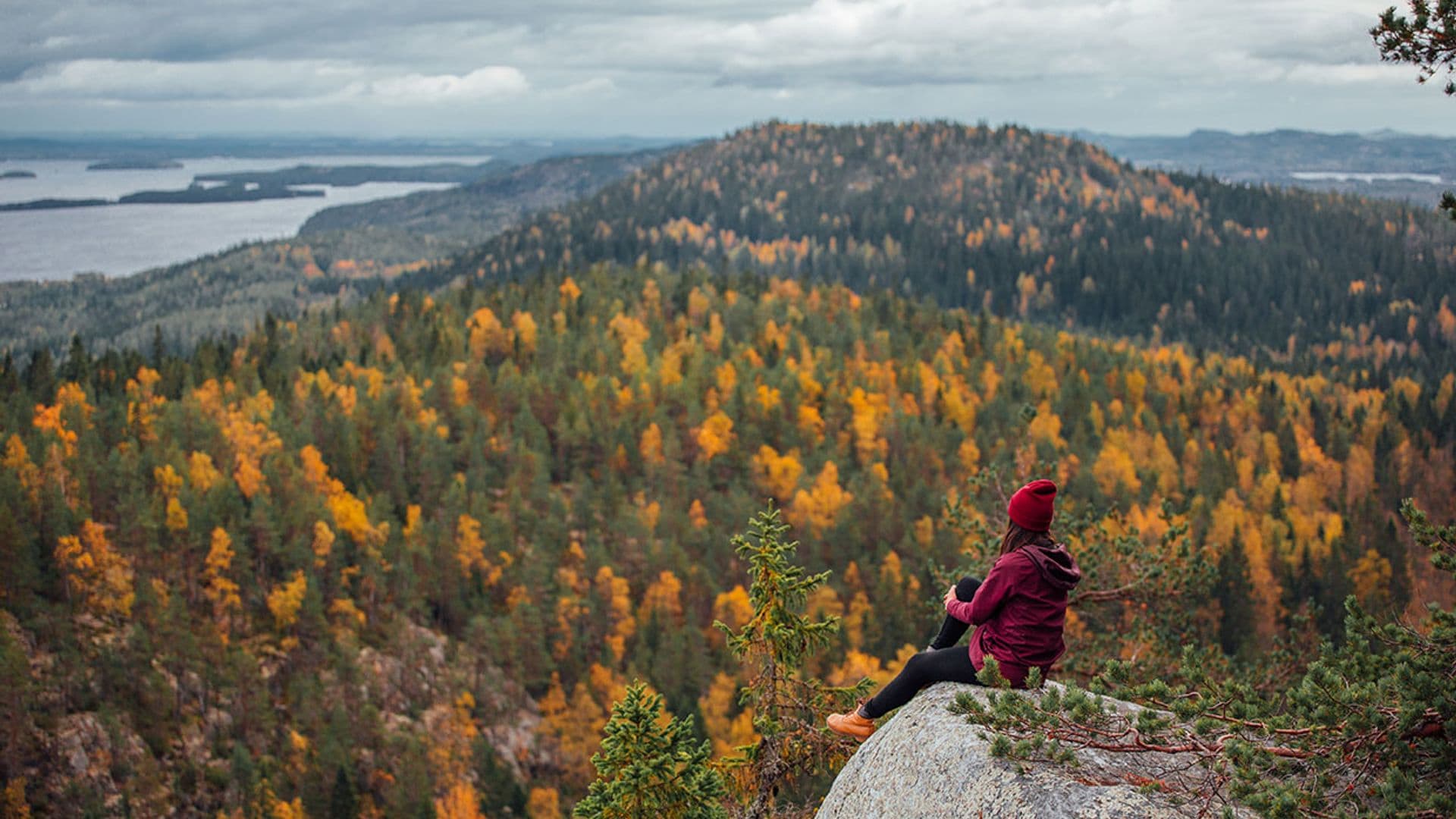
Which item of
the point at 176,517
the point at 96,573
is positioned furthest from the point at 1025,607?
the point at 96,573

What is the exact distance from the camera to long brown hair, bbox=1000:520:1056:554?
10.8 meters

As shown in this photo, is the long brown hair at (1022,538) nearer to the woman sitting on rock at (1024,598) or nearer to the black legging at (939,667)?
the woman sitting on rock at (1024,598)

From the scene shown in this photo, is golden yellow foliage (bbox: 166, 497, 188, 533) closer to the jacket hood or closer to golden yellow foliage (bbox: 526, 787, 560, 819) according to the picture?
golden yellow foliage (bbox: 526, 787, 560, 819)

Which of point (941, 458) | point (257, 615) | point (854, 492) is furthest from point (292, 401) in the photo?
point (941, 458)

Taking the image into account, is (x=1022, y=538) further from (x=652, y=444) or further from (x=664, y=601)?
(x=652, y=444)

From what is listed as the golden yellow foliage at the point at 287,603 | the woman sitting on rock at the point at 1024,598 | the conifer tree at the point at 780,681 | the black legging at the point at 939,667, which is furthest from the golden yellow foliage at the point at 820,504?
the woman sitting on rock at the point at 1024,598

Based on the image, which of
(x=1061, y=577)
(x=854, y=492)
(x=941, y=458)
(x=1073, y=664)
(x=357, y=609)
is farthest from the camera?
(x=941, y=458)

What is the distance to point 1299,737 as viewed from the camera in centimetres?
991

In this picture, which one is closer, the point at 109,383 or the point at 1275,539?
the point at 1275,539

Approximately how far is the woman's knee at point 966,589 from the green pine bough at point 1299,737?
1345mm

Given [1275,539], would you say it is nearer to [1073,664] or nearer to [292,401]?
[1073,664]

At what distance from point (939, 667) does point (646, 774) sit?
6.00 m

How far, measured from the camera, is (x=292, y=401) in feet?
379

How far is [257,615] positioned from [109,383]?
1844 inches
